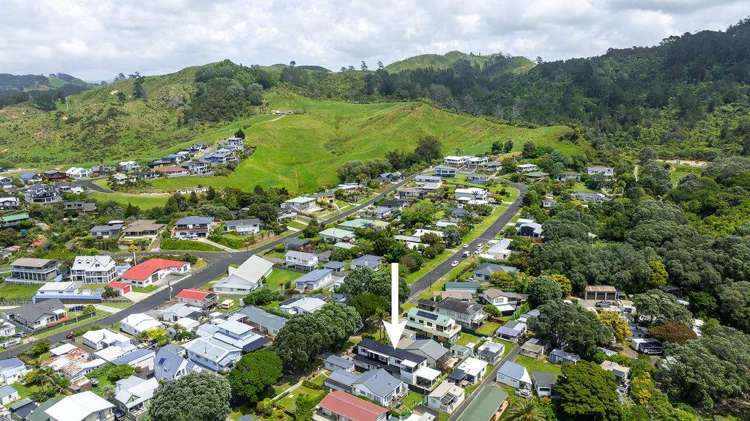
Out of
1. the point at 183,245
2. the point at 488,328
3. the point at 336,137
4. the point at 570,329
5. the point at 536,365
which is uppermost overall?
the point at 336,137

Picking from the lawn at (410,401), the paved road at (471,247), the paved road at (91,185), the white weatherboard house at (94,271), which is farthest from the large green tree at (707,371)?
the paved road at (91,185)

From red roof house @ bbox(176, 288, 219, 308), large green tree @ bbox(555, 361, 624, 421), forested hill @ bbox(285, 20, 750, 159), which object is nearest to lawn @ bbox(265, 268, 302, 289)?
red roof house @ bbox(176, 288, 219, 308)

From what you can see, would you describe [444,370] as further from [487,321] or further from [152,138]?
[152,138]

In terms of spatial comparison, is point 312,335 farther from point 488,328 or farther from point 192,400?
point 488,328

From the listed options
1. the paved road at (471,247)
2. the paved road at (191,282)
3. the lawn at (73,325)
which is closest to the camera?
the paved road at (191,282)

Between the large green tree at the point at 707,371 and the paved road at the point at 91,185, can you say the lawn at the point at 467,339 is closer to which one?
the large green tree at the point at 707,371

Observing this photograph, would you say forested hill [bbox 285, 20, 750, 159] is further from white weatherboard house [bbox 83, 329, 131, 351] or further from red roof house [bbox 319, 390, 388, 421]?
white weatherboard house [bbox 83, 329, 131, 351]

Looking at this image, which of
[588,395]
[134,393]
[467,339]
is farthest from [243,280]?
[588,395]
